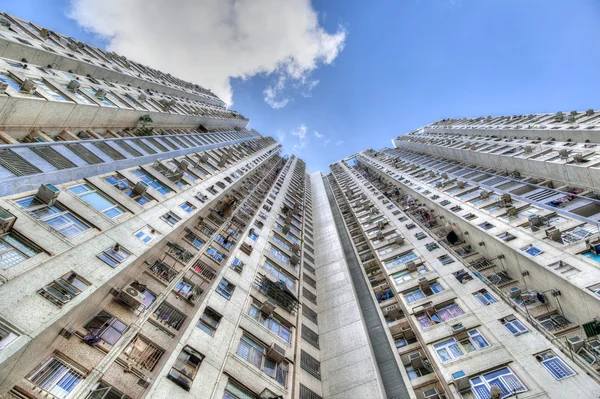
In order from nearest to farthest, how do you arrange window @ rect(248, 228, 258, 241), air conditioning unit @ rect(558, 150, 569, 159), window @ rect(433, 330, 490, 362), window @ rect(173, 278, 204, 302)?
window @ rect(173, 278, 204, 302) → window @ rect(433, 330, 490, 362) → window @ rect(248, 228, 258, 241) → air conditioning unit @ rect(558, 150, 569, 159)

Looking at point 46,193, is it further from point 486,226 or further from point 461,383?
point 486,226

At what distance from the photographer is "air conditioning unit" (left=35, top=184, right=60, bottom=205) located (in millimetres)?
12672

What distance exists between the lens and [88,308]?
1152 centimetres

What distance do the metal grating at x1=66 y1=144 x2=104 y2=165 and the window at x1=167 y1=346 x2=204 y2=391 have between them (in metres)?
10.7

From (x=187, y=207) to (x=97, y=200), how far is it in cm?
631

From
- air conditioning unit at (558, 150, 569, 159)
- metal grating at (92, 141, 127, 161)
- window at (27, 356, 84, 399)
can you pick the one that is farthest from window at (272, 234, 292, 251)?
air conditioning unit at (558, 150, 569, 159)

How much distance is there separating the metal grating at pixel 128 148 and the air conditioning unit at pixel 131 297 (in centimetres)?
1078

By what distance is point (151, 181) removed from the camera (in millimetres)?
20656

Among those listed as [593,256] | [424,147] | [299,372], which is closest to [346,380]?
[299,372]

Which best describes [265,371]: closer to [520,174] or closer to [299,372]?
[299,372]

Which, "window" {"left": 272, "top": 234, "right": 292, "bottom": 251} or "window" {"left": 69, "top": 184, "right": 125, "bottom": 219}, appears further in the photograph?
"window" {"left": 272, "top": 234, "right": 292, "bottom": 251}

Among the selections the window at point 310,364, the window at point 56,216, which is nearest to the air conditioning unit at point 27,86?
the window at point 56,216

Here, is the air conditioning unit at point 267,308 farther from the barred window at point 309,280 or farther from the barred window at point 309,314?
the barred window at point 309,280

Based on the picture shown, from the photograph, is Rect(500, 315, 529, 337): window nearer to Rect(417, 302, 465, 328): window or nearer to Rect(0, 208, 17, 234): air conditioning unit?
Rect(417, 302, 465, 328): window
